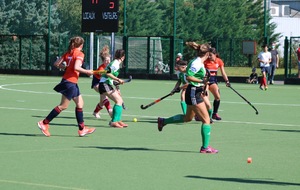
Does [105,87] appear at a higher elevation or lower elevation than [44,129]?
higher

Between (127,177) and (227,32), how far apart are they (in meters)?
71.9

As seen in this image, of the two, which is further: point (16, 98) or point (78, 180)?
point (16, 98)

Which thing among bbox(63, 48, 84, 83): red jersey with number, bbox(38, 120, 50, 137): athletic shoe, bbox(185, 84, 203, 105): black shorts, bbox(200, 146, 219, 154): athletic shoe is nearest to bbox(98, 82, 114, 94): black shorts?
bbox(63, 48, 84, 83): red jersey with number

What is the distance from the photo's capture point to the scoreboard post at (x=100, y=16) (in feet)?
140

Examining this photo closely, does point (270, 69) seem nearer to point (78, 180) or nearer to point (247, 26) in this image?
point (78, 180)

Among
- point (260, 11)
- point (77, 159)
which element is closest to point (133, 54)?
point (77, 159)

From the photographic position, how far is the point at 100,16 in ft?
141

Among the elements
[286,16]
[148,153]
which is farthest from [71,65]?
[286,16]

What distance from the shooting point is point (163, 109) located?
967 inches

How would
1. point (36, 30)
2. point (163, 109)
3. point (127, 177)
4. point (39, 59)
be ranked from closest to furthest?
point (127, 177)
point (163, 109)
point (39, 59)
point (36, 30)

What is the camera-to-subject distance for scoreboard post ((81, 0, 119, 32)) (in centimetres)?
4269

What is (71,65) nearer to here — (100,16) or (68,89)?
(68,89)

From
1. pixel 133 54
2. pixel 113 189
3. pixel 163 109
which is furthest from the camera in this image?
pixel 133 54

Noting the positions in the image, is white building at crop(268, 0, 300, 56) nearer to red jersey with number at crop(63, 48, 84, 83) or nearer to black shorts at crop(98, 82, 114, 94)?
black shorts at crop(98, 82, 114, 94)
